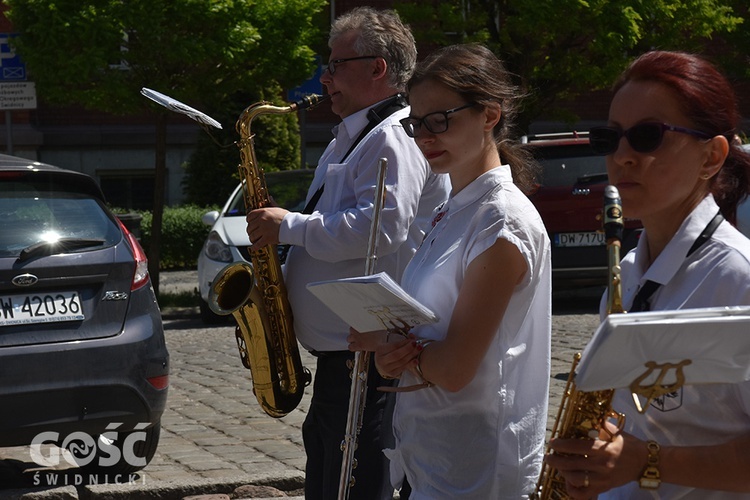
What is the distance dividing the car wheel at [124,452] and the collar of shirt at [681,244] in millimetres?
4248

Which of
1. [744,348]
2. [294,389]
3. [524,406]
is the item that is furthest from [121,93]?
[744,348]

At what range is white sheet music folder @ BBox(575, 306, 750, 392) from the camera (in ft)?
5.57

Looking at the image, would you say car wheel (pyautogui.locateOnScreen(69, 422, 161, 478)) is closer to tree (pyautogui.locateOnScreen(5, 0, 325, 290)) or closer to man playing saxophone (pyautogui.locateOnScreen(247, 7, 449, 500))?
man playing saxophone (pyautogui.locateOnScreen(247, 7, 449, 500))

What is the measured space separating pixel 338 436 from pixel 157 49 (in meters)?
11.8

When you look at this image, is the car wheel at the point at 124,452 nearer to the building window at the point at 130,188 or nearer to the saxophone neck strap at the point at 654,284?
the saxophone neck strap at the point at 654,284

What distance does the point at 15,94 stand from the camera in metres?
14.4

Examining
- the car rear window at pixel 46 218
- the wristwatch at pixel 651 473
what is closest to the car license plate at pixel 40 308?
the car rear window at pixel 46 218

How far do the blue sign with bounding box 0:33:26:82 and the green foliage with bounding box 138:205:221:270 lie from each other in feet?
16.2

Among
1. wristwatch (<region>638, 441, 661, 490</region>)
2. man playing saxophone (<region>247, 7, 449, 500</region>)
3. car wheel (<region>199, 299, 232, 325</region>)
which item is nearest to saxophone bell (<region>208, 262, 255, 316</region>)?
man playing saxophone (<region>247, 7, 449, 500</region>)

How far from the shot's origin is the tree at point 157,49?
14.7 metres

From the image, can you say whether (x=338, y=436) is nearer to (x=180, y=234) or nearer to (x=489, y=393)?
(x=489, y=393)

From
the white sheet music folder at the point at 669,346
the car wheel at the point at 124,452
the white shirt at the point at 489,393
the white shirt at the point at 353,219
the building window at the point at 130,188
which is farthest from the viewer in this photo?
the building window at the point at 130,188

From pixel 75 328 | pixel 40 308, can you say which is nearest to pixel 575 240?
pixel 75 328

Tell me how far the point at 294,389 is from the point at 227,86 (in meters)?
11.8
